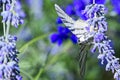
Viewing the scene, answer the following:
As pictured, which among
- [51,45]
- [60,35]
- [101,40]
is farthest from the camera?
[51,45]

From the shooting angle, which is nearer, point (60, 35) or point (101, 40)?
point (101, 40)

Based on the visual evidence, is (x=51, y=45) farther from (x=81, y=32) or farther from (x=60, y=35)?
(x=81, y=32)

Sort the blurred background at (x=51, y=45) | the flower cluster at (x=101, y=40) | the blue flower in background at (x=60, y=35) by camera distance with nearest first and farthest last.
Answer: the flower cluster at (x=101, y=40) < the blue flower in background at (x=60, y=35) < the blurred background at (x=51, y=45)

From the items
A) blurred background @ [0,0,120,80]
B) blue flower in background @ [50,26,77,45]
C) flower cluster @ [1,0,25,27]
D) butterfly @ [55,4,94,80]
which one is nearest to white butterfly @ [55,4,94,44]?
butterfly @ [55,4,94,80]

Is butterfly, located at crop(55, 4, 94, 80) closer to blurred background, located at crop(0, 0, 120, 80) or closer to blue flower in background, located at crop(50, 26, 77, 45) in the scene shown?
blue flower in background, located at crop(50, 26, 77, 45)

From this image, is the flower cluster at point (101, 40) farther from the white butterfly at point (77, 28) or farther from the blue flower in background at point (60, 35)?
the blue flower in background at point (60, 35)

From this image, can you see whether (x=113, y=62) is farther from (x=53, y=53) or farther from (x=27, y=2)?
(x=27, y=2)

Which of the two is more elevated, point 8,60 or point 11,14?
point 11,14

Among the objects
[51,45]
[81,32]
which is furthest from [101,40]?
[51,45]

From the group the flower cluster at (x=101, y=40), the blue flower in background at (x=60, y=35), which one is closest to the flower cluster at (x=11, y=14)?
the flower cluster at (x=101, y=40)

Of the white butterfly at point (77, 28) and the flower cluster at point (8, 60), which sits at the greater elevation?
the white butterfly at point (77, 28)
